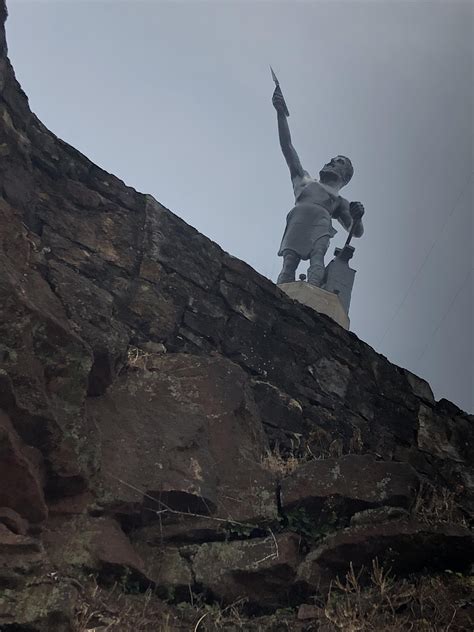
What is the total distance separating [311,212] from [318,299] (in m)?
1.77

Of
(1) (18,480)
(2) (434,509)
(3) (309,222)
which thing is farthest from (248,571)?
(3) (309,222)

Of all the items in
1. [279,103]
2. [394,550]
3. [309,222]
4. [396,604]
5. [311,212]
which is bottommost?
[396,604]

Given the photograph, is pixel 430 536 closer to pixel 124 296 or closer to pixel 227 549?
pixel 227 549

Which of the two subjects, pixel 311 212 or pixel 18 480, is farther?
pixel 311 212

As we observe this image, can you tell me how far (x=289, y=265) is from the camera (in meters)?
11.9

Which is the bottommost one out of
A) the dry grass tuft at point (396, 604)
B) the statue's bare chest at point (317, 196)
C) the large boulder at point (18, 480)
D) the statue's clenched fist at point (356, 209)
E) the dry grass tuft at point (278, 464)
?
the large boulder at point (18, 480)

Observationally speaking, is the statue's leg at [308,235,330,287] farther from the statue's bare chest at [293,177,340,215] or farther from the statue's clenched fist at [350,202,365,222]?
the statue's clenched fist at [350,202,365,222]

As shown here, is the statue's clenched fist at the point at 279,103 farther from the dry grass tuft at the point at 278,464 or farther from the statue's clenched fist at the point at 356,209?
the dry grass tuft at the point at 278,464

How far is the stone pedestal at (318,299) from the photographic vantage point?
10734 mm

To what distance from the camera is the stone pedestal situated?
10734 mm

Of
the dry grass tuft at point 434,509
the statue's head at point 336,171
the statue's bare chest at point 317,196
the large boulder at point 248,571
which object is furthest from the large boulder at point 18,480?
the statue's head at point 336,171

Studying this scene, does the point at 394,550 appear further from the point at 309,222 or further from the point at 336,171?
the point at 336,171

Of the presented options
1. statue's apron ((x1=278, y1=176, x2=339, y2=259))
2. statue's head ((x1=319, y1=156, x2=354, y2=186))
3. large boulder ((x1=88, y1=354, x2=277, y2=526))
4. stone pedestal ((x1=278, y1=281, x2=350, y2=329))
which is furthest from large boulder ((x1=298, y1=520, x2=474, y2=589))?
statue's head ((x1=319, y1=156, x2=354, y2=186))

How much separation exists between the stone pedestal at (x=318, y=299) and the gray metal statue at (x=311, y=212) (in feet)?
1.19
